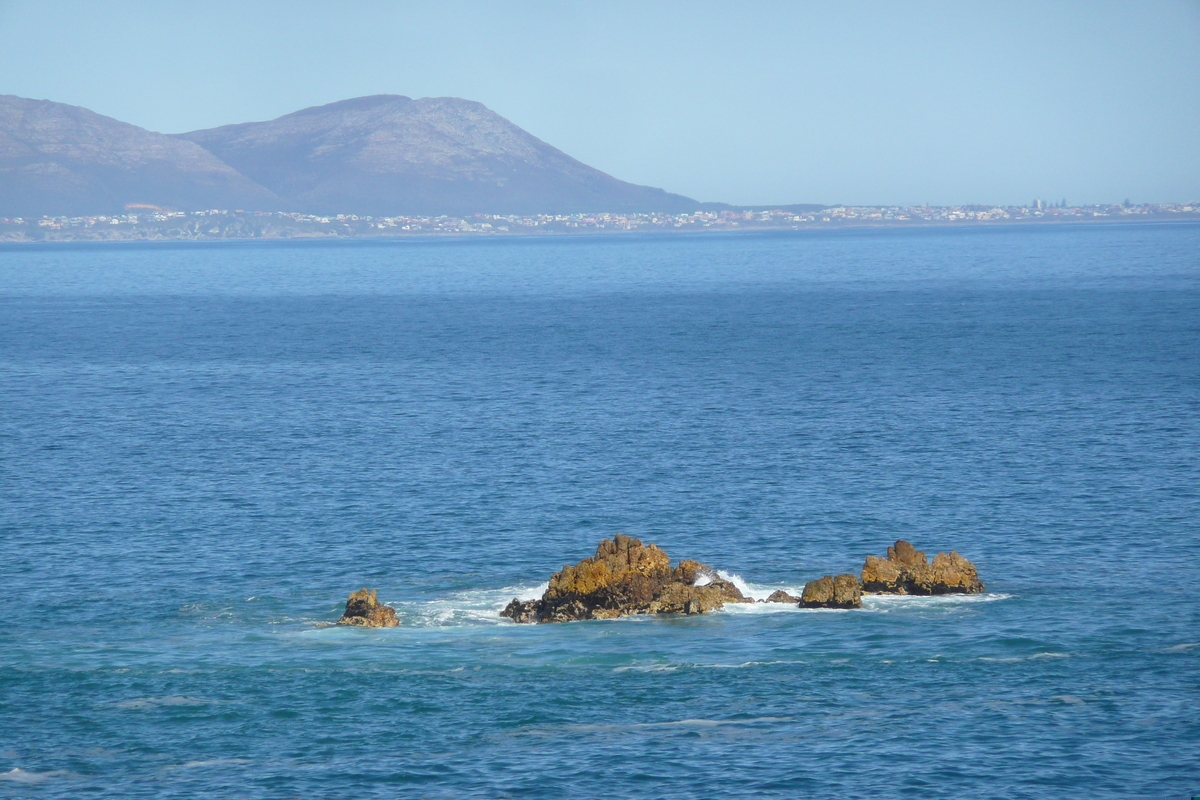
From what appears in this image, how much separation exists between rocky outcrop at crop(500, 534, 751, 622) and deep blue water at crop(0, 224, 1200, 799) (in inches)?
64.3

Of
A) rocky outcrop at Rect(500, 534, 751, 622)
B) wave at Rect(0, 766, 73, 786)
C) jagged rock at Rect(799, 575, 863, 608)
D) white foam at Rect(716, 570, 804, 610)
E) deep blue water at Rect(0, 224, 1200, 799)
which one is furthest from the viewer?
white foam at Rect(716, 570, 804, 610)

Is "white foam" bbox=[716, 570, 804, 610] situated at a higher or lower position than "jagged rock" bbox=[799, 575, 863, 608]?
lower

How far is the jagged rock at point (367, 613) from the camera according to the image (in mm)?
60500

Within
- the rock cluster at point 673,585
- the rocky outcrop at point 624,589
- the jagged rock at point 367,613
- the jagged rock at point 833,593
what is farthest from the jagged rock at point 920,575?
the jagged rock at point 367,613

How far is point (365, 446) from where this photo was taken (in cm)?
10600

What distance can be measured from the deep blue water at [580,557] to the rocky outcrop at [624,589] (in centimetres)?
163

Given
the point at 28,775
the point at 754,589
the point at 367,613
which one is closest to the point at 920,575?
the point at 754,589

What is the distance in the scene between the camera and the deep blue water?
153 feet

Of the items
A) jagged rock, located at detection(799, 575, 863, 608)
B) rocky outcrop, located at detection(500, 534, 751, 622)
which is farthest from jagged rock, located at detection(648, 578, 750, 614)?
jagged rock, located at detection(799, 575, 863, 608)

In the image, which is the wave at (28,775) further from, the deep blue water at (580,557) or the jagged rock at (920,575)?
the jagged rock at (920,575)

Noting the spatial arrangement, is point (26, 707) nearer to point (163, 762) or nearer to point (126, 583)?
point (163, 762)

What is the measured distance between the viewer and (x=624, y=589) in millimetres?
63812

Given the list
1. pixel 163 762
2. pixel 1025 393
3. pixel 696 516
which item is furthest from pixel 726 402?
pixel 163 762

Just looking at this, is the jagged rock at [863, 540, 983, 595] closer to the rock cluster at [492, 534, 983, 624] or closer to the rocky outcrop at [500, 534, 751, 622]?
the rock cluster at [492, 534, 983, 624]
